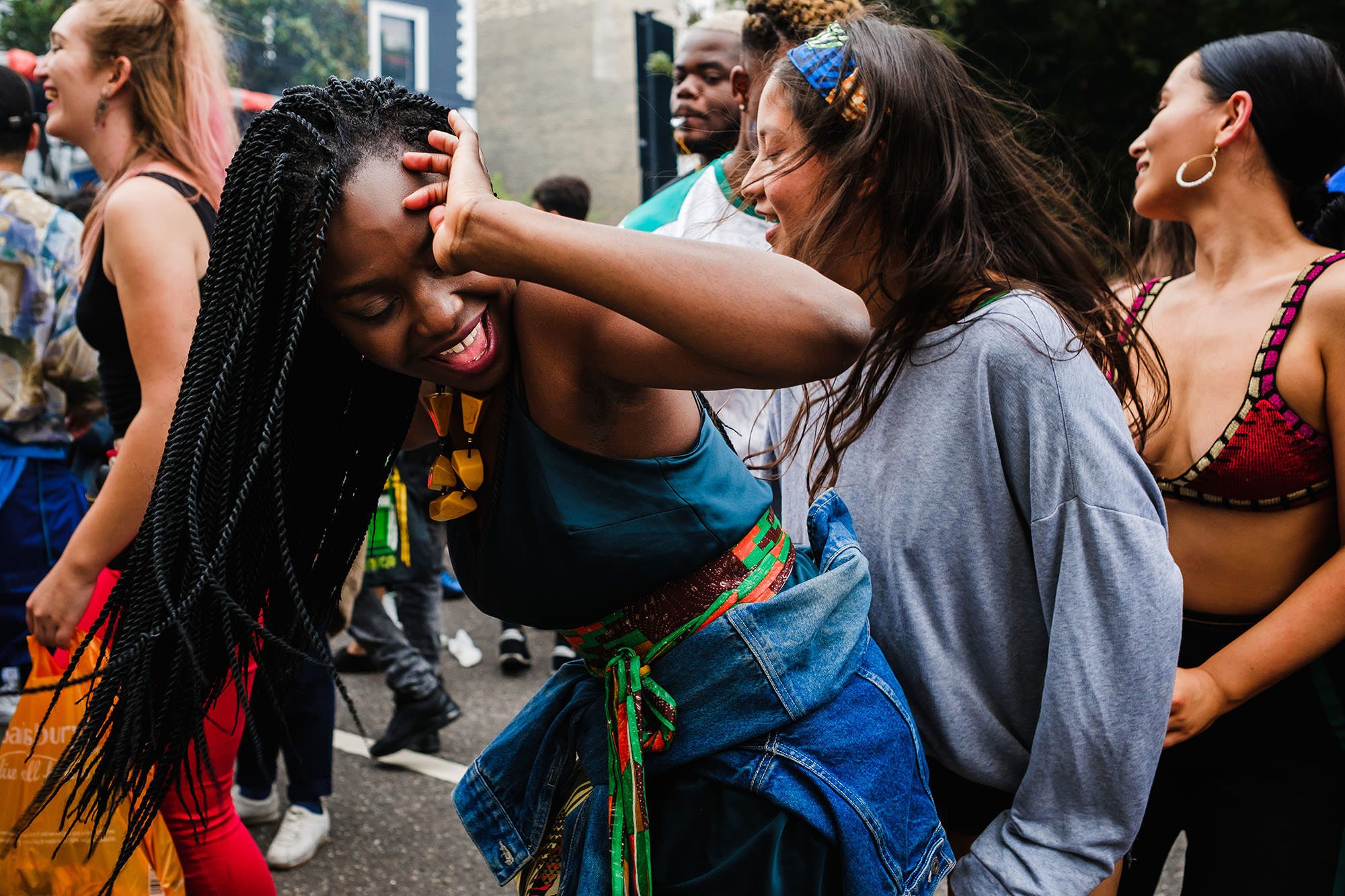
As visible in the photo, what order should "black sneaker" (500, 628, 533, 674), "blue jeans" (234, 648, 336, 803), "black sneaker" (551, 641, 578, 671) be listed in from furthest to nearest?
"black sneaker" (500, 628, 533, 674)
"black sneaker" (551, 641, 578, 671)
"blue jeans" (234, 648, 336, 803)

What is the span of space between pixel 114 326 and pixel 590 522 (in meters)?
1.54

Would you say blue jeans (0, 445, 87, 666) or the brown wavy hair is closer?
the brown wavy hair

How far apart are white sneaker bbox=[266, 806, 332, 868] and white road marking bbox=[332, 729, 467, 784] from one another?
48 centimetres

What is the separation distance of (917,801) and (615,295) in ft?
2.58

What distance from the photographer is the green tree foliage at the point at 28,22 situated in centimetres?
1809

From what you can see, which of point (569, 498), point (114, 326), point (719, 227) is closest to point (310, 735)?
point (114, 326)

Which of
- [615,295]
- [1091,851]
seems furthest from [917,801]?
[615,295]

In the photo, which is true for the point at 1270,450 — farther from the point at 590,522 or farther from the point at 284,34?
the point at 284,34

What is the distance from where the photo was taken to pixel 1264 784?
1.89 meters

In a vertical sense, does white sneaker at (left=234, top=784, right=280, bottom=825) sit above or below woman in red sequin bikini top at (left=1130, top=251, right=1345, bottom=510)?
below

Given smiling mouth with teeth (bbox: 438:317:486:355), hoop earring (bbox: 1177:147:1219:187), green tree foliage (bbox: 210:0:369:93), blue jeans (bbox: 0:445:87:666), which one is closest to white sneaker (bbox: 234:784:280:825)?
blue jeans (bbox: 0:445:87:666)

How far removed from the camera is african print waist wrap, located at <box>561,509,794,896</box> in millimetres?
1268

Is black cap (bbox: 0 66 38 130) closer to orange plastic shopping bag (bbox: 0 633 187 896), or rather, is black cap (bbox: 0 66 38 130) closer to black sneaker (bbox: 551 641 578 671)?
orange plastic shopping bag (bbox: 0 633 187 896)

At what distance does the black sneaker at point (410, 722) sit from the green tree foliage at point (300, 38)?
19.0 metres
